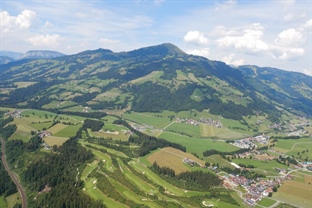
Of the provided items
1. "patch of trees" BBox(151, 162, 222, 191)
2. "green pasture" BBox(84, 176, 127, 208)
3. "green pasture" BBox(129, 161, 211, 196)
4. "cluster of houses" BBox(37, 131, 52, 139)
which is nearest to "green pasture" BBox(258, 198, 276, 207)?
"patch of trees" BBox(151, 162, 222, 191)

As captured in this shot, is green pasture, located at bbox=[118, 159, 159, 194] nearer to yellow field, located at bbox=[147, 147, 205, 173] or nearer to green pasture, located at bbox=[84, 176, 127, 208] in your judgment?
green pasture, located at bbox=[84, 176, 127, 208]

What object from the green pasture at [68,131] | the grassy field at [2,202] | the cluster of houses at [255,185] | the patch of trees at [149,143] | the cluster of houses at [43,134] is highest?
the green pasture at [68,131]

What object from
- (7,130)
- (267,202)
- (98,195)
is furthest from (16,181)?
(267,202)

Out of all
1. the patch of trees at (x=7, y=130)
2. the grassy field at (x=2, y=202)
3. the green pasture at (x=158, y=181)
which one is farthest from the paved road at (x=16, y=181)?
the green pasture at (x=158, y=181)

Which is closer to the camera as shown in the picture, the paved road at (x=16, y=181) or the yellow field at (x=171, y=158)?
the paved road at (x=16, y=181)

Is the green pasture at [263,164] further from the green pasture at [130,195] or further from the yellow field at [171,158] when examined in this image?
the green pasture at [130,195]

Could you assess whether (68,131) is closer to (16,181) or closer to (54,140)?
(54,140)
